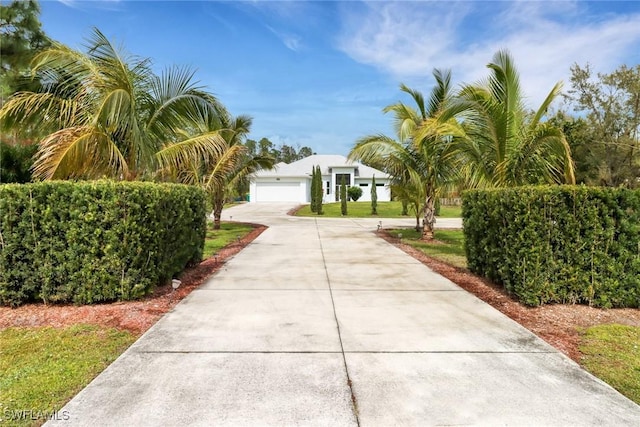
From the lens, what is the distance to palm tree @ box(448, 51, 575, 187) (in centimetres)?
742

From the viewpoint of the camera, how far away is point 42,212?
483cm

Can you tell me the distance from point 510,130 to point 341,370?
6.40 meters

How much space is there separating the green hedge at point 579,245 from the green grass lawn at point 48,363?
5.05 m

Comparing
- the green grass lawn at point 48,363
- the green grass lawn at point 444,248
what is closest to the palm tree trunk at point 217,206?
the green grass lawn at point 444,248

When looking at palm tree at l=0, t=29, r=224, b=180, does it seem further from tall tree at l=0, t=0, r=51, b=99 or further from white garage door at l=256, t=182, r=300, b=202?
white garage door at l=256, t=182, r=300, b=202

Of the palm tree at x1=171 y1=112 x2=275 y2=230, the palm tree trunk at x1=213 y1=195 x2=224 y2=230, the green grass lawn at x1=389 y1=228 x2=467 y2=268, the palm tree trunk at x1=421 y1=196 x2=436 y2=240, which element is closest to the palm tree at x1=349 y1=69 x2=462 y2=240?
the palm tree trunk at x1=421 y1=196 x2=436 y2=240

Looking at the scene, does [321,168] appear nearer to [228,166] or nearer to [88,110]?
[228,166]

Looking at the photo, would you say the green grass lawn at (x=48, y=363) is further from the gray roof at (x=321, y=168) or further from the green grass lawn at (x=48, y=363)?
the gray roof at (x=321, y=168)

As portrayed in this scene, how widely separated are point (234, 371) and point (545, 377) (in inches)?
106

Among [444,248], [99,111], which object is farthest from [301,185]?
[99,111]

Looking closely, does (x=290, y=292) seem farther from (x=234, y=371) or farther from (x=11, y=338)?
(x=11, y=338)

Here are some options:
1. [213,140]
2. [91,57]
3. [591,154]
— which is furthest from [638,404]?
[591,154]

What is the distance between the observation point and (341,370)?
11.0ft

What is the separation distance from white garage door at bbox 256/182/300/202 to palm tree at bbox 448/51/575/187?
1321 inches
